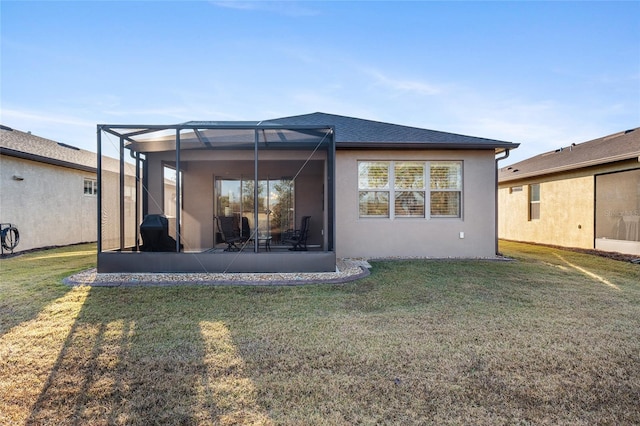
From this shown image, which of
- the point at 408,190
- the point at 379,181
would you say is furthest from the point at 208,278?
the point at 408,190

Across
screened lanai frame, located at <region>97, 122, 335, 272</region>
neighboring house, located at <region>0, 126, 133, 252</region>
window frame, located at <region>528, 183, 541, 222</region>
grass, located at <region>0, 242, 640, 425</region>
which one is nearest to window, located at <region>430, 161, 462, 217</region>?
screened lanai frame, located at <region>97, 122, 335, 272</region>

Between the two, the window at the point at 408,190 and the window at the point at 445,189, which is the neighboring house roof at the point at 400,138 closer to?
the window at the point at 445,189

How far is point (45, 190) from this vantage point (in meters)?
10.8

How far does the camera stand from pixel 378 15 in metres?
10.1

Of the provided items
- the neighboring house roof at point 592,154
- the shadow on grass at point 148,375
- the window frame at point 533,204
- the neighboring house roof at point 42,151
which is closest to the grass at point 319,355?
the shadow on grass at point 148,375

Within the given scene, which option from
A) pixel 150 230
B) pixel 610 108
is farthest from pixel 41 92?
pixel 610 108

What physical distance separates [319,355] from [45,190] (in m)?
12.4

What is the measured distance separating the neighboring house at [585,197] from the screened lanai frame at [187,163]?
28.2 feet

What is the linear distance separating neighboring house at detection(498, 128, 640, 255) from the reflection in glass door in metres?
9.47

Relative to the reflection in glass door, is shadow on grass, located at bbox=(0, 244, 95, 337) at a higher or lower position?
lower

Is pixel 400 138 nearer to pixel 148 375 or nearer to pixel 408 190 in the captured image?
pixel 408 190

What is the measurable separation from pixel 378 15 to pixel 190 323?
10.5 m

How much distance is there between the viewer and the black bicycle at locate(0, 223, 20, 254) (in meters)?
9.02

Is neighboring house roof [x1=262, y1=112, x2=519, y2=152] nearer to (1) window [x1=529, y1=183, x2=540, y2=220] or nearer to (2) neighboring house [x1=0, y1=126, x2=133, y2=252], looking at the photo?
(1) window [x1=529, y1=183, x2=540, y2=220]
